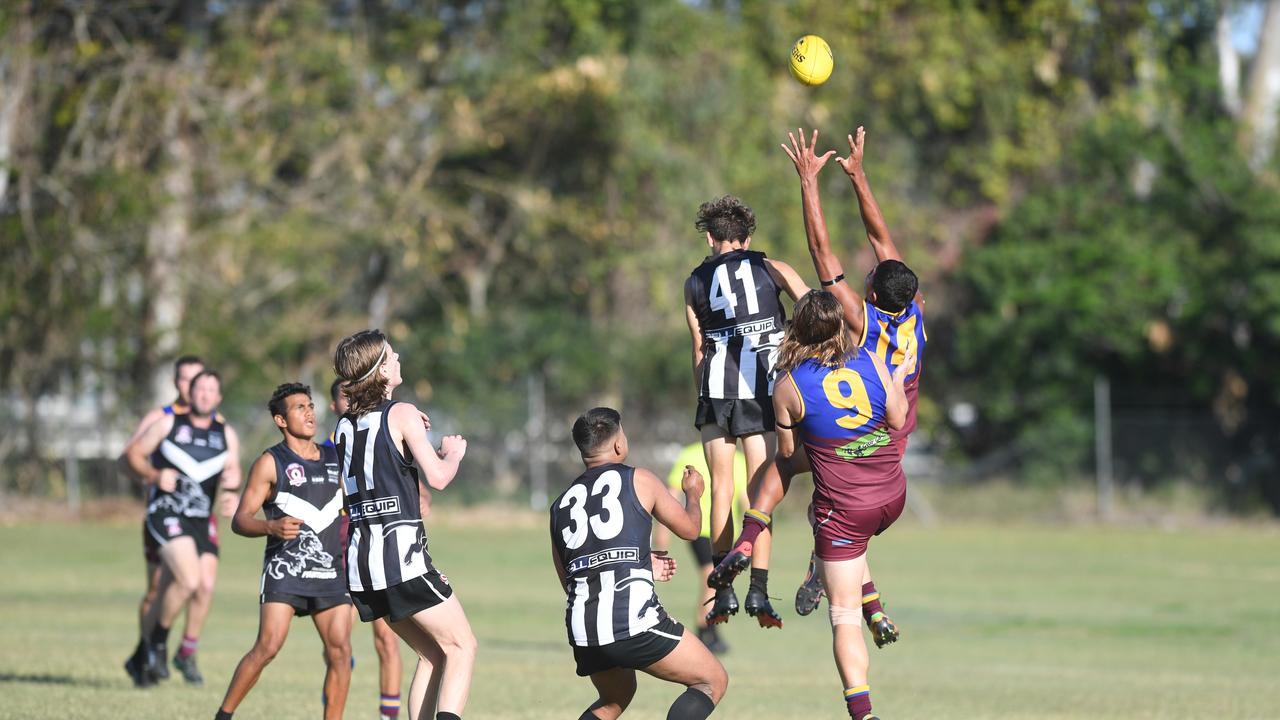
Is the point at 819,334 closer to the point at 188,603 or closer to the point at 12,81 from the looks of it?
the point at 188,603

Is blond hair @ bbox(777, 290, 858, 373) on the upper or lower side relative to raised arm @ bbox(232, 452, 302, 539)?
upper

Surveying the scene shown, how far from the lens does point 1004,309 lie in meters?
35.6

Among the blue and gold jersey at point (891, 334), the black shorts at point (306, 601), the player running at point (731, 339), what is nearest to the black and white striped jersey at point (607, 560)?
the player running at point (731, 339)

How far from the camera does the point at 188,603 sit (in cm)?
1263

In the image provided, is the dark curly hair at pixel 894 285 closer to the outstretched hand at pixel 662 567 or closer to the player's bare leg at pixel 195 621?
the outstretched hand at pixel 662 567

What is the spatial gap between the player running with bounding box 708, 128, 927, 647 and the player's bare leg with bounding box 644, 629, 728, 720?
2.60 ft

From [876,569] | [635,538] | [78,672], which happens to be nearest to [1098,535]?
[876,569]

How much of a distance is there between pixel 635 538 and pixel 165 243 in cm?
2542

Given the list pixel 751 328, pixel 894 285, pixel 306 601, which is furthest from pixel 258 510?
pixel 894 285

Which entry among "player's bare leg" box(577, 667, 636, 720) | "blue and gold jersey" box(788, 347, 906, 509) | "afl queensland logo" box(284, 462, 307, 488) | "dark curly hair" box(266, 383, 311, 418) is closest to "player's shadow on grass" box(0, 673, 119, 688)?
"afl queensland logo" box(284, 462, 307, 488)

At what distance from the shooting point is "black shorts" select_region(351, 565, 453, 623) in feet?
27.0

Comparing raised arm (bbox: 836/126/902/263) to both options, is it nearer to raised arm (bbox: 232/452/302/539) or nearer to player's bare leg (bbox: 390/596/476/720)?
player's bare leg (bbox: 390/596/476/720)

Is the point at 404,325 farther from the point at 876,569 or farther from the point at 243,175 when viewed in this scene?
the point at 876,569

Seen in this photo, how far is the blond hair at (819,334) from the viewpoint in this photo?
841 cm
